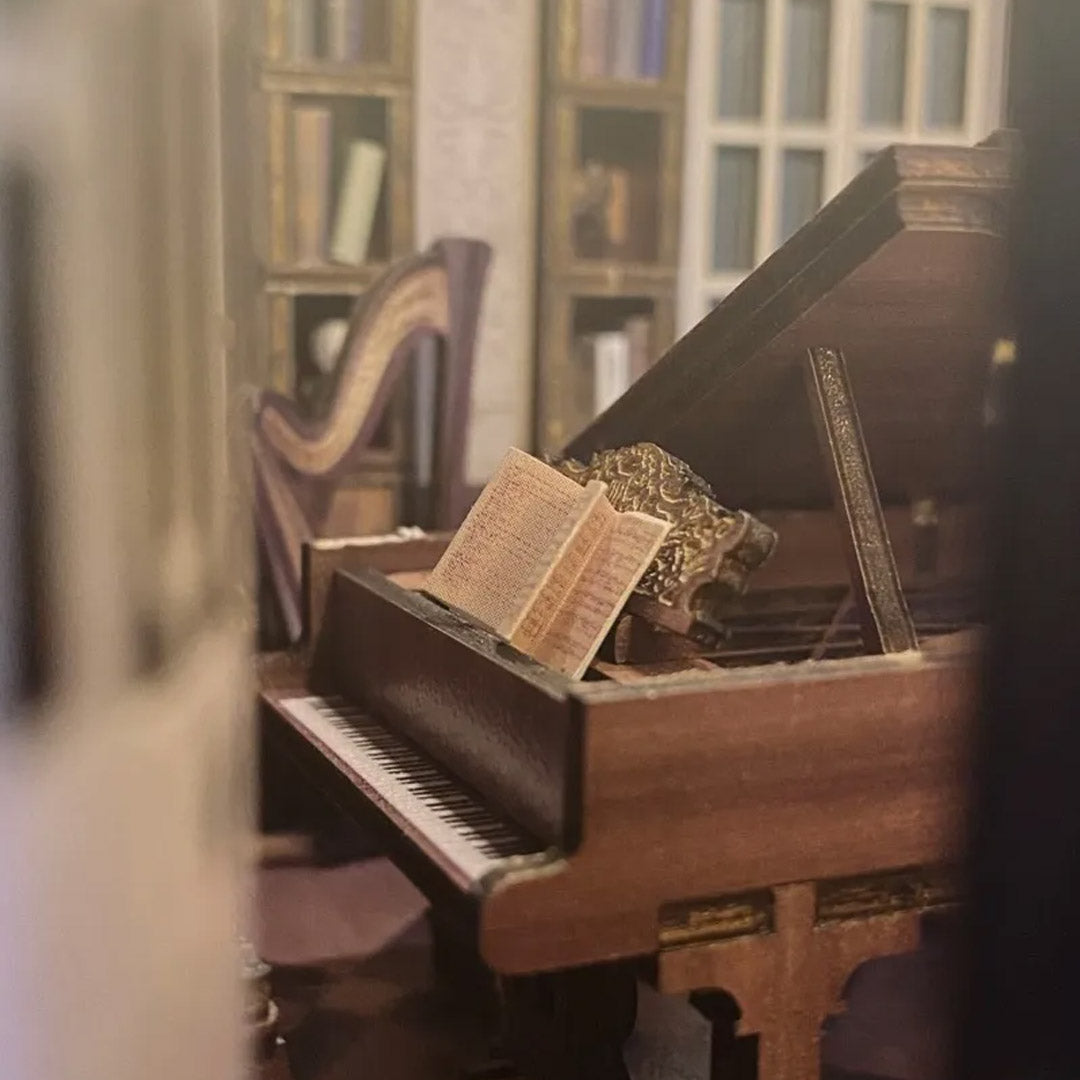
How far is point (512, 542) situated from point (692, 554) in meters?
0.23

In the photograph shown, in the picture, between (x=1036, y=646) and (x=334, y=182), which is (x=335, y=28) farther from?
(x=1036, y=646)

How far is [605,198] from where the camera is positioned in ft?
10.3

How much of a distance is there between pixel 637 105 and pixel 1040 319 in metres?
2.69

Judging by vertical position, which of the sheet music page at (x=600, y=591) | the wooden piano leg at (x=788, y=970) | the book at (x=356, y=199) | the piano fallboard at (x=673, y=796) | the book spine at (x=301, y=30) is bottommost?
the wooden piano leg at (x=788, y=970)

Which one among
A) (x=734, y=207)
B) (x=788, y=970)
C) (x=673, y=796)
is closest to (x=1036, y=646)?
(x=673, y=796)

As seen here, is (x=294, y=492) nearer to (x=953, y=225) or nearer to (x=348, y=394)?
(x=348, y=394)

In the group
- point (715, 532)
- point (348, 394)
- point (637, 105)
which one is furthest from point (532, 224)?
point (715, 532)

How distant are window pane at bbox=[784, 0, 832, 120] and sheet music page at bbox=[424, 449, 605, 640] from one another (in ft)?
Answer: 6.35

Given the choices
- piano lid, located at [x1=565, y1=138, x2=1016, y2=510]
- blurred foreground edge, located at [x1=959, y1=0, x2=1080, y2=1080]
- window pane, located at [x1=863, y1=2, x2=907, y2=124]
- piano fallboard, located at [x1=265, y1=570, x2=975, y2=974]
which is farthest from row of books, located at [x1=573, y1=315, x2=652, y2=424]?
blurred foreground edge, located at [x1=959, y1=0, x2=1080, y2=1080]

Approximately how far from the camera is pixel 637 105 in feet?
10.1

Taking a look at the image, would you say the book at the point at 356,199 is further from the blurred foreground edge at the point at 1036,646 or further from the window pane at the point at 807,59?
the blurred foreground edge at the point at 1036,646

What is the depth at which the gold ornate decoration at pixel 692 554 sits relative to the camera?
1470mm

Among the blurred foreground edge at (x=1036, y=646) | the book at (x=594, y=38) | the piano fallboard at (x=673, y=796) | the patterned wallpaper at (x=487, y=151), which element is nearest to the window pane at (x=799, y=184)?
the book at (x=594, y=38)

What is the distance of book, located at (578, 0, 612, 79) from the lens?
302 cm
